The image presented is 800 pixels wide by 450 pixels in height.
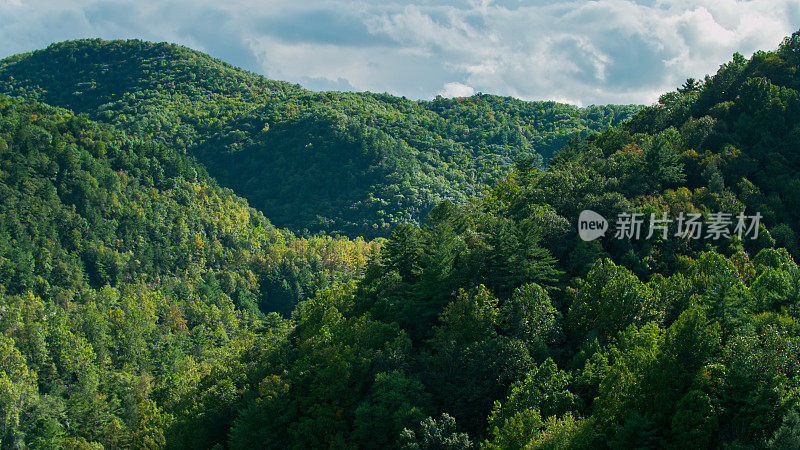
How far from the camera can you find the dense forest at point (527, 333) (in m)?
40.1

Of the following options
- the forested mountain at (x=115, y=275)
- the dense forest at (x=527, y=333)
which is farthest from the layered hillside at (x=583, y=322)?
the forested mountain at (x=115, y=275)

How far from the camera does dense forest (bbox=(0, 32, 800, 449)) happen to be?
4006 centimetres

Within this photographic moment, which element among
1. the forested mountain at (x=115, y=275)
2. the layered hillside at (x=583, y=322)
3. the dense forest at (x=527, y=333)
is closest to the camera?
the layered hillside at (x=583, y=322)

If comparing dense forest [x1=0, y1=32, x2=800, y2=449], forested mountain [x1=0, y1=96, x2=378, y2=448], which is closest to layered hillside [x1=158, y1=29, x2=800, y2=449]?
dense forest [x1=0, y1=32, x2=800, y2=449]

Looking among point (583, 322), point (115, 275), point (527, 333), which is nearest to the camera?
point (527, 333)

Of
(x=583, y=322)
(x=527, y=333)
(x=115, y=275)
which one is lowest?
(x=115, y=275)

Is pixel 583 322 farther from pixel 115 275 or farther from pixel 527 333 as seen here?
pixel 115 275

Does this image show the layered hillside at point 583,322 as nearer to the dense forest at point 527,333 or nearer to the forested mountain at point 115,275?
the dense forest at point 527,333

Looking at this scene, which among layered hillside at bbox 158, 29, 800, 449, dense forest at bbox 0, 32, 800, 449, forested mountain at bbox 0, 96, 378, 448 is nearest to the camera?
layered hillside at bbox 158, 29, 800, 449

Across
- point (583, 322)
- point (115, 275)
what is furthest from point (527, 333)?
point (115, 275)

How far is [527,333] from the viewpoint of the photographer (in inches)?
2058

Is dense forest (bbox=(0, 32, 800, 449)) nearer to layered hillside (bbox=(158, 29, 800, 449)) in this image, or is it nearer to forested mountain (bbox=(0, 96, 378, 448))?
layered hillside (bbox=(158, 29, 800, 449))

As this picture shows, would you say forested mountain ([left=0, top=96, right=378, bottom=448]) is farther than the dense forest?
Yes

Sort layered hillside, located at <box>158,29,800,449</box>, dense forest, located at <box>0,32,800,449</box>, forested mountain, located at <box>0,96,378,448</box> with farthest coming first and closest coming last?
forested mountain, located at <box>0,96,378,448</box> → dense forest, located at <box>0,32,800,449</box> → layered hillside, located at <box>158,29,800,449</box>
